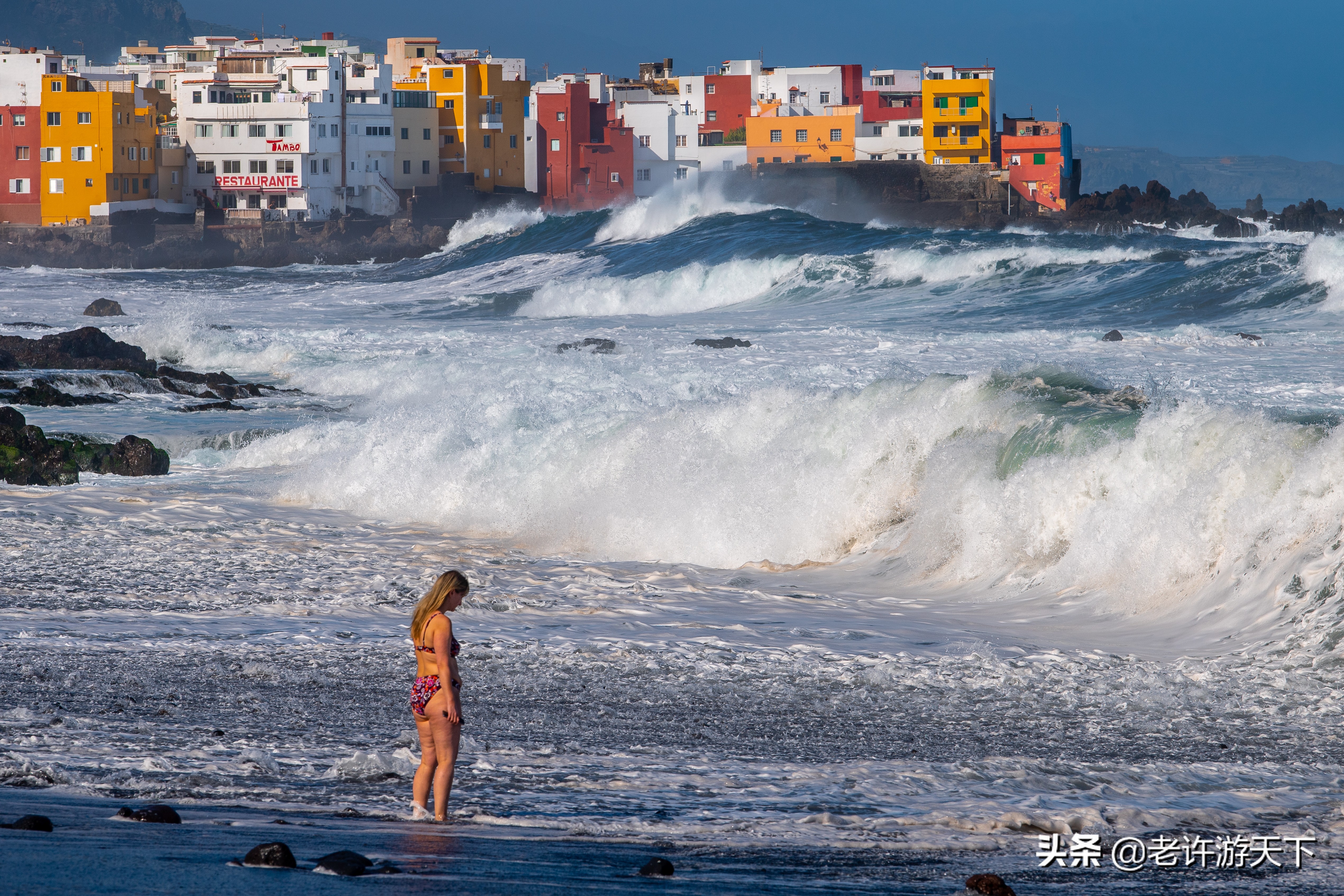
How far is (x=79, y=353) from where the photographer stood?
75.9ft

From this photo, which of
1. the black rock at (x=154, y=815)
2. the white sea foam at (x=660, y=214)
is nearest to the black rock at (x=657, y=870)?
the black rock at (x=154, y=815)

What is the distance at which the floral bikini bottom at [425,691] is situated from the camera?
4.65 metres

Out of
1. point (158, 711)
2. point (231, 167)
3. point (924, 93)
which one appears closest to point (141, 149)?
point (231, 167)

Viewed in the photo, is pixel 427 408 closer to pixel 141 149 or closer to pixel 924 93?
pixel 141 149

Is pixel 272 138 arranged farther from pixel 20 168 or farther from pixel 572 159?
pixel 572 159

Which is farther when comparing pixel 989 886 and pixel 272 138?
pixel 272 138

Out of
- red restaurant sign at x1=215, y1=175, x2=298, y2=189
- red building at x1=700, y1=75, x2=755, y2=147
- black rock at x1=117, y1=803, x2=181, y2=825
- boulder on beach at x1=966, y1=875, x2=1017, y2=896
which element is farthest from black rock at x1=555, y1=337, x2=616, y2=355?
red building at x1=700, y1=75, x2=755, y2=147

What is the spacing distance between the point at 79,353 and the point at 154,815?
20659 millimetres

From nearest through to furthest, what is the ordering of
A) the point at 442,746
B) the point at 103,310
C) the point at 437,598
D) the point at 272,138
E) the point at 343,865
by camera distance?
the point at 343,865 < the point at 442,746 < the point at 437,598 < the point at 103,310 < the point at 272,138

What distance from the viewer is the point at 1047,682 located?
709 cm

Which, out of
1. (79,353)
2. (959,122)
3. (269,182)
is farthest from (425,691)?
(959,122)

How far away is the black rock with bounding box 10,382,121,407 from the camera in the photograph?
19.3 m

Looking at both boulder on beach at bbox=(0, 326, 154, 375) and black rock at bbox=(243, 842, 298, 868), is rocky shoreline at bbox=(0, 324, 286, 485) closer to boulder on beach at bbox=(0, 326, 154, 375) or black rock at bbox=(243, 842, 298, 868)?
boulder on beach at bbox=(0, 326, 154, 375)

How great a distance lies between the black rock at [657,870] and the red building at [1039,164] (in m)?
70.5
